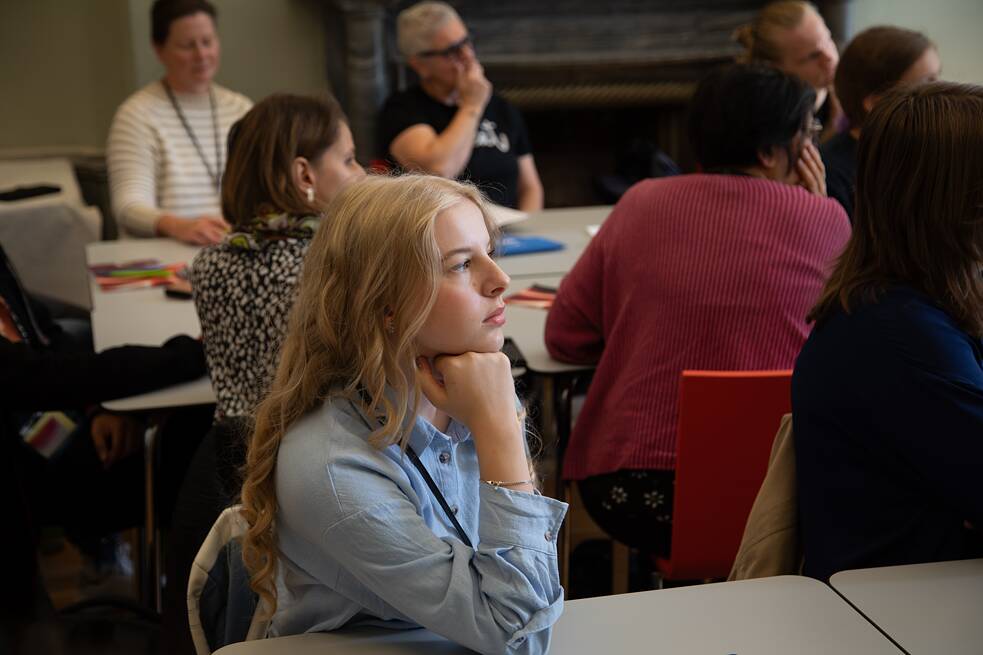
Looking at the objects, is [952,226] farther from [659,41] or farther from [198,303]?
[659,41]

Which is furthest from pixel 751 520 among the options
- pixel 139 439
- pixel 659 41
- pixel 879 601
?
pixel 659 41

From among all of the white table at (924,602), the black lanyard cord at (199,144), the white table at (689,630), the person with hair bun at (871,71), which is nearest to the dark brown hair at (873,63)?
the person with hair bun at (871,71)

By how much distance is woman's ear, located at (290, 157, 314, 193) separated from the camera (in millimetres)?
1994

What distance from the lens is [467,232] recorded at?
1138mm

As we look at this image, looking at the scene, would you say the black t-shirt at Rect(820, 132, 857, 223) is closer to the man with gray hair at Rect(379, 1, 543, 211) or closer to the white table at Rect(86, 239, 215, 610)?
the man with gray hair at Rect(379, 1, 543, 211)

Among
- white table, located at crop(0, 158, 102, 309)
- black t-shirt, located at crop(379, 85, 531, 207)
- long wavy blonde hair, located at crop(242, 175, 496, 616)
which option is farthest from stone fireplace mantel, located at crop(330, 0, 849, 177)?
long wavy blonde hair, located at crop(242, 175, 496, 616)

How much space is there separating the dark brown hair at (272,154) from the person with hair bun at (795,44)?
163cm

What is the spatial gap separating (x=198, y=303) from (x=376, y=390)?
954mm

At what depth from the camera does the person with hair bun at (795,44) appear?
3.20 metres

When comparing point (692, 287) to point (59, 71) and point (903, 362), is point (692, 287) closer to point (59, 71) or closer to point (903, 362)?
point (903, 362)

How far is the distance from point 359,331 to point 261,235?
0.86 meters

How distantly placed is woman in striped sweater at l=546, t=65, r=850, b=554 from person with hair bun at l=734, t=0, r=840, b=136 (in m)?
1.25

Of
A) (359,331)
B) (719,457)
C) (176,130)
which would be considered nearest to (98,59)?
(176,130)

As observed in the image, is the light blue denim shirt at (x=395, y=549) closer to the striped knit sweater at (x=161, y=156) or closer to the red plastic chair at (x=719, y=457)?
the red plastic chair at (x=719, y=457)
